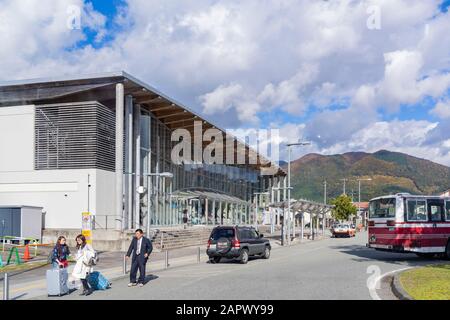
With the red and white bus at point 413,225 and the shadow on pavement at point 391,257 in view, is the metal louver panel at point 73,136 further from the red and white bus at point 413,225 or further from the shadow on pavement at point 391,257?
the red and white bus at point 413,225

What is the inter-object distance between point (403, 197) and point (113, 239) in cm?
1650

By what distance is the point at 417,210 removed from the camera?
77.4ft

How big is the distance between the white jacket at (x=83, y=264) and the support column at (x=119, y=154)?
844 inches

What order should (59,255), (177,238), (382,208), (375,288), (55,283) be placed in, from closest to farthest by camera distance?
(55,283) → (375,288) → (59,255) → (382,208) → (177,238)

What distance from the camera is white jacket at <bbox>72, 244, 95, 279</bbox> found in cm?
1416

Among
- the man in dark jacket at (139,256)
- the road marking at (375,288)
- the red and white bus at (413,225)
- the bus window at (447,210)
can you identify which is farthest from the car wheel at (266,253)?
the man in dark jacket at (139,256)

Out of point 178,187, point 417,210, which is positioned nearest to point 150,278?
point 417,210

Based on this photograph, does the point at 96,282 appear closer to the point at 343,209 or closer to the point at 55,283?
the point at 55,283

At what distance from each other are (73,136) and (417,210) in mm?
22025

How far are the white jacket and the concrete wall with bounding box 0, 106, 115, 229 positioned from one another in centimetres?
2070

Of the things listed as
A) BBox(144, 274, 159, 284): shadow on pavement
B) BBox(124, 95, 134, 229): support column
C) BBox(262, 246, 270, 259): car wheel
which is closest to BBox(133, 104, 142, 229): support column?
BBox(124, 95, 134, 229): support column
